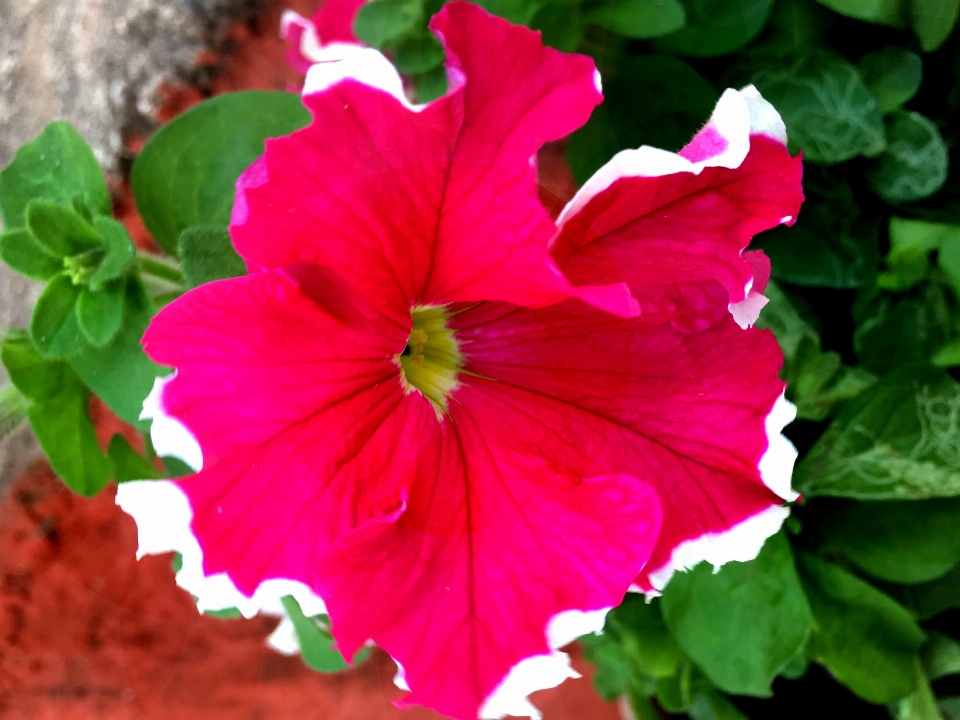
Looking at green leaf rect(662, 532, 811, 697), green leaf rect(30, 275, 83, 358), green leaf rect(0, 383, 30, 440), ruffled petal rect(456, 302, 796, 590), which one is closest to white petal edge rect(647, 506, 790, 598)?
ruffled petal rect(456, 302, 796, 590)

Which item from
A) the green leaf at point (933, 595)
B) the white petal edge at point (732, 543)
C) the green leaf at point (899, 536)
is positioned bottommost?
the green leaf at point (933, 595)

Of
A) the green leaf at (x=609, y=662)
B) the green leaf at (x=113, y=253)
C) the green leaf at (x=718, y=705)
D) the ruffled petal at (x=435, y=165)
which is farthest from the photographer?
the green leaf at (x=609, y=662)

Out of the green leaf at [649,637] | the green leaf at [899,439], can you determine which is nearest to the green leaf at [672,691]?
the green leaf at [649,637]

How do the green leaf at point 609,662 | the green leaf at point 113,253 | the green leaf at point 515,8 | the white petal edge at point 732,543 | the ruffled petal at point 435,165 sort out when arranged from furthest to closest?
the green leaf at point 609,662
the green leaf at point 515,8
the green leaf at point 113,253
the white petal edge at point 732,543
the ruffled petal at point 435,165

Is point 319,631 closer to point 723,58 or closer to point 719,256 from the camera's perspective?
point 719,256

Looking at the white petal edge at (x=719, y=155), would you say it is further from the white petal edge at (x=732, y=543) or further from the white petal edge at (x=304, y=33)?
the white petal edge at (x=304, y=33)

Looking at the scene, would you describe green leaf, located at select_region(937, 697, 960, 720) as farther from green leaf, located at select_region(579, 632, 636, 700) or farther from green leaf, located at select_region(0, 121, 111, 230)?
green leaf, located at select_region(0, 121, 111, 230)

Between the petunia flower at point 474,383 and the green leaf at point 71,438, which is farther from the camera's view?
the green leaf at point 71,438
